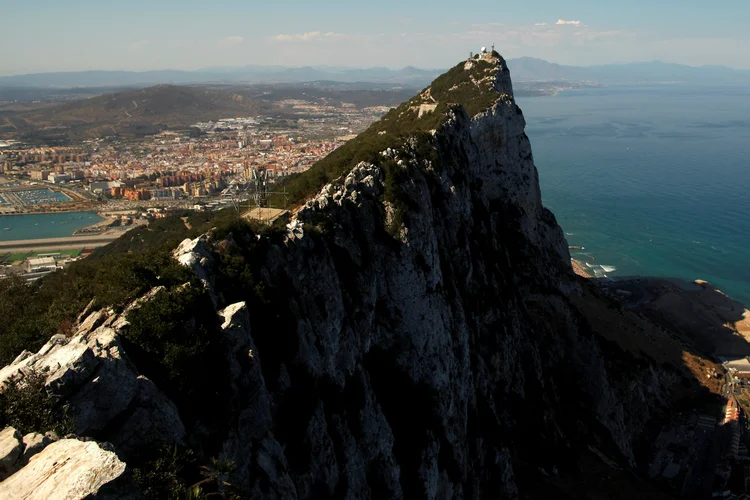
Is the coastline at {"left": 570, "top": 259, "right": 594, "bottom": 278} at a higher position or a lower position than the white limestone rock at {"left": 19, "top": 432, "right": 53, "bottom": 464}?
lower

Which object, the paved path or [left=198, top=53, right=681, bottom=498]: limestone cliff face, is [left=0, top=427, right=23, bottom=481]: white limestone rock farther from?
the paved path

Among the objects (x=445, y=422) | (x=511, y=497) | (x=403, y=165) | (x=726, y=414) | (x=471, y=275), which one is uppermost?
(x=403, y=165)

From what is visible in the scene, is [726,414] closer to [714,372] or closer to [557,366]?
[714,372]

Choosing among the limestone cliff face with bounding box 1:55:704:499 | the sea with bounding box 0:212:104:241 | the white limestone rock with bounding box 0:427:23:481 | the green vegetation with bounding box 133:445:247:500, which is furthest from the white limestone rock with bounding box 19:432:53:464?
the sea with bounding box 0:212:104:241

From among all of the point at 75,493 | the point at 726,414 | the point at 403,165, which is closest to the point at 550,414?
the point at 403,165

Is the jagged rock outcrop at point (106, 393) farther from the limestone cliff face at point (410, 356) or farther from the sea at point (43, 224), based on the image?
the sea at point (43, 224)
